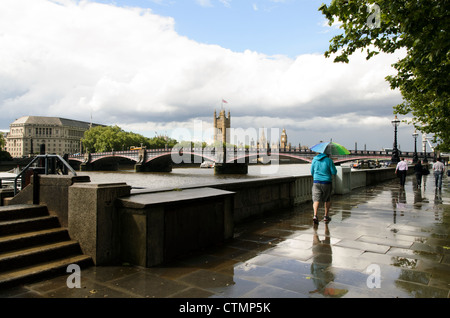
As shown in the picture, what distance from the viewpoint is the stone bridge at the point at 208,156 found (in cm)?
5138

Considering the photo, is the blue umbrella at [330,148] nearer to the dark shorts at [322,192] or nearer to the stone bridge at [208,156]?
the dark shorts at [322,192]

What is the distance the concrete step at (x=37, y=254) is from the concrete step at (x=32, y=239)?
0.23 ft

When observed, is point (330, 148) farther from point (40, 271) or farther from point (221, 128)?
point (221, 128)

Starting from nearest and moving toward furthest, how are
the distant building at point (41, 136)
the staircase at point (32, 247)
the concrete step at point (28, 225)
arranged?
1. the staircase at point (32, 247)
2. the concrete step at point (28, 225)
3. the distant building at point (41, 136)

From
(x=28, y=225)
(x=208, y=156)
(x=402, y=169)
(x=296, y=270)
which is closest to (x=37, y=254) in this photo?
(x=28, y=225)

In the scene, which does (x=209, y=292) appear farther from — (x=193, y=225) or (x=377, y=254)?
(x=377, y=254)

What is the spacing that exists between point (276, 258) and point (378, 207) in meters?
5.77

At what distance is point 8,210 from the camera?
4.15 meters

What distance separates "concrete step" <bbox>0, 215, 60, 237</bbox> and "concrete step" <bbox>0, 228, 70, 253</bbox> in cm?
8

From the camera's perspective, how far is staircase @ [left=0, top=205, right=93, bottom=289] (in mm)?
3379

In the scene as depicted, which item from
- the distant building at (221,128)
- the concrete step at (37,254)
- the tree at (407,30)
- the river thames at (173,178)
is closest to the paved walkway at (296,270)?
the concrete step at (37,254)

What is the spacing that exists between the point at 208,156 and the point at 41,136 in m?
103

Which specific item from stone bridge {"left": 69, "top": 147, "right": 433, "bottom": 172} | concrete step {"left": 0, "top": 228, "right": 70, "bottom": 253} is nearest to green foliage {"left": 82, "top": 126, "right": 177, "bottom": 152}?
stone bridge {"left": 69, "top": 147, "right": 433, "bottom": 172}
